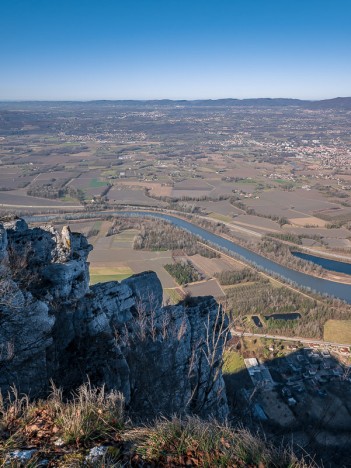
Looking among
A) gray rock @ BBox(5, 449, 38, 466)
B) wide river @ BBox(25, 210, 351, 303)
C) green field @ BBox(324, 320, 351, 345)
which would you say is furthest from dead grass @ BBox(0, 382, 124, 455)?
wide river @ BBox(25, 210, 351, 303)

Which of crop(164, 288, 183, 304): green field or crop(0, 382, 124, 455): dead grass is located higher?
crop(0, 382, 124, 455): dead grass

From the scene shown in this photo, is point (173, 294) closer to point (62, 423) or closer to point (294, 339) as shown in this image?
point (294, 339)

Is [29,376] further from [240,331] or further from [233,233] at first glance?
[233,233]

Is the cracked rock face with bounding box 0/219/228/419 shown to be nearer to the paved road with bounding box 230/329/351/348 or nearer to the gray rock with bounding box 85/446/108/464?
the gray rock with bounding box 85/446/108/464

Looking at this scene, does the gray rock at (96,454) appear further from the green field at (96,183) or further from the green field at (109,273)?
the green field at (96,183)

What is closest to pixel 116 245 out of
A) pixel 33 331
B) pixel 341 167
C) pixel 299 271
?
pixel 299 271

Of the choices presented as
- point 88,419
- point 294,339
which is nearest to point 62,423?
point 88,419
